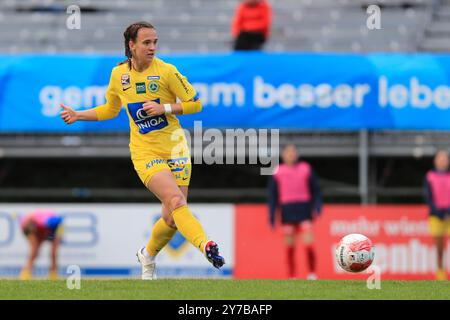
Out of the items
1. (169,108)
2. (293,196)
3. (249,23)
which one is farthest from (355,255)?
(249,23)

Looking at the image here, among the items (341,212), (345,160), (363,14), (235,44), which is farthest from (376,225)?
(363,14)

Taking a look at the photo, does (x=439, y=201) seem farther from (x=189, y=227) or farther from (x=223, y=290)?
(x=223, y=290)

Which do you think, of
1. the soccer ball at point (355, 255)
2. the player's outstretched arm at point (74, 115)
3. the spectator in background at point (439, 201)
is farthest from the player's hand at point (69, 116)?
the spectator in background at point (439, 201)

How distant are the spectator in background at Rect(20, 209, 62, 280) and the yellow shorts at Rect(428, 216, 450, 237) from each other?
6.27m

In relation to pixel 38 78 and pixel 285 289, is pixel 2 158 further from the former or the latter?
pixel 285 289

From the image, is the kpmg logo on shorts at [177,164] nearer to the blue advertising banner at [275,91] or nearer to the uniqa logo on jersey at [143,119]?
the uniqa logo on jersey at [143,119]

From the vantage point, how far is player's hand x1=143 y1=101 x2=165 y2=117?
9234 mm

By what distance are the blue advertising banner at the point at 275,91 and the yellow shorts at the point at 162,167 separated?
731 cm

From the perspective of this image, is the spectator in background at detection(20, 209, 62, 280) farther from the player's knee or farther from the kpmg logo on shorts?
the player's knee

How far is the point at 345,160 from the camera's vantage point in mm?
19781

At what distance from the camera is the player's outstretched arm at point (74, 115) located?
979 cm

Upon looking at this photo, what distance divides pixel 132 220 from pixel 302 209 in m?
2.96

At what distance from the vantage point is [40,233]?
16.9m
